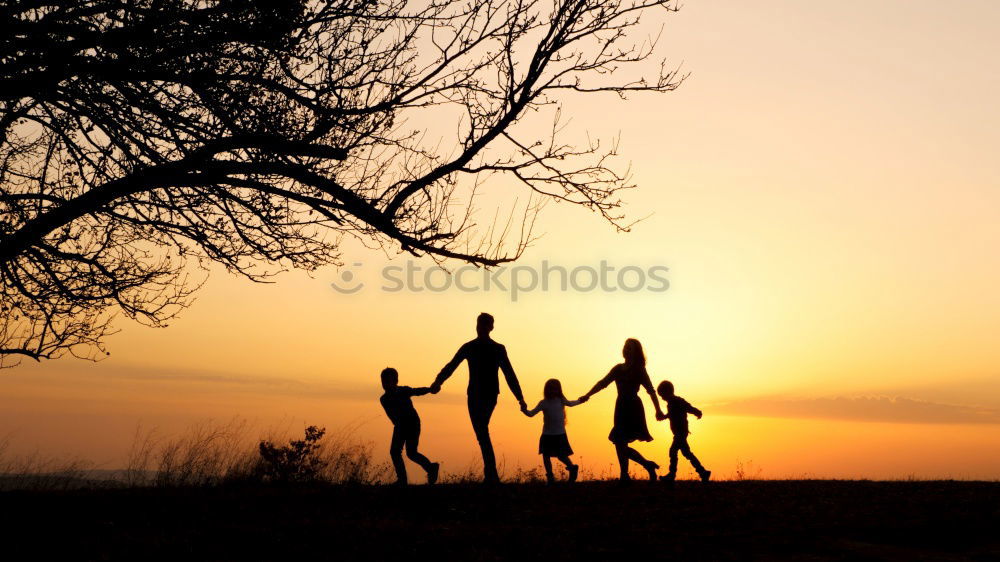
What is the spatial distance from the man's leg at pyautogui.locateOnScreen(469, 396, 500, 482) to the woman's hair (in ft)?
7.55

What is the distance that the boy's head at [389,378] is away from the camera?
1366 cm

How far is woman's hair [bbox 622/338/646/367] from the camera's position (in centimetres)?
1390

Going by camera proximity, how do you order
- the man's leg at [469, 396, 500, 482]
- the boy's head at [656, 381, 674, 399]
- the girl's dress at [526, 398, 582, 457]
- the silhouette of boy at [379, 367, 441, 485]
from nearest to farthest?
1. the man's leg at [469, 396, 500, 482]
2. the silhouette of boy at [379, 367, 441, 485]
3. the girl's dress at [526, 398, 582, 457]
4. the boy's head at [656, 381, 674, 399]

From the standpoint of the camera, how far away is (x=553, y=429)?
13898mm

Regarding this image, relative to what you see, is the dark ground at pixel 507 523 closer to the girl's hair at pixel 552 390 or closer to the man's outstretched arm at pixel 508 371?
the man's outstretched arm at pixel 508 371

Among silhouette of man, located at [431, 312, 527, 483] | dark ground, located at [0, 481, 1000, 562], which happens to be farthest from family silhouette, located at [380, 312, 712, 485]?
dark ground, located at [0, 481, 1000, 562]

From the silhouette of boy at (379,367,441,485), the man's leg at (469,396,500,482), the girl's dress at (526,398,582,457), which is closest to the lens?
the man's leg at (469,396,500,482)

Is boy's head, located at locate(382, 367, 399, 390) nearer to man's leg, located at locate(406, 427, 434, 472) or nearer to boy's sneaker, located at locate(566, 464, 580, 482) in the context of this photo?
man's leg, located at locate(406, 427, 434, 472)

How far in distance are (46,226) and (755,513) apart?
29.6 feet

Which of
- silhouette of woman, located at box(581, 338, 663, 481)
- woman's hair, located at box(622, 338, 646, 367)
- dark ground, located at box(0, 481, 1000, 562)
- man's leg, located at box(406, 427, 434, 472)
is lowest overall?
dark ground, located at box(0, 481, 1000, 562)

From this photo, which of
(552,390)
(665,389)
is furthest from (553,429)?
A: (665,389)

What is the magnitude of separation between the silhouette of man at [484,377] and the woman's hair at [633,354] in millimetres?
1932

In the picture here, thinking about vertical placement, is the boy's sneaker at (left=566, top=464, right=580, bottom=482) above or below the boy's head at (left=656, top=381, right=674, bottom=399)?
below

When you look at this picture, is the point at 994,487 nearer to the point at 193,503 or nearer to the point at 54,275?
the point at 193,503
